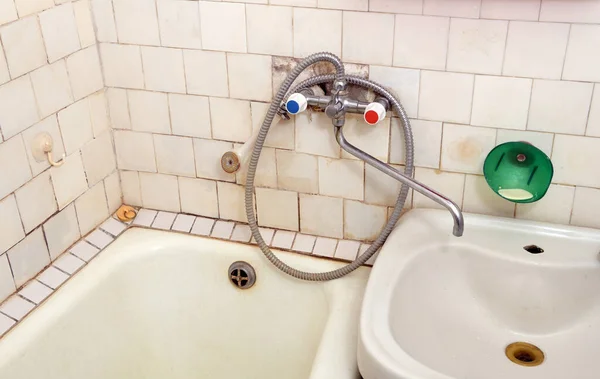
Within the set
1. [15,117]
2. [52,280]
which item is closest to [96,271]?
[52,280]

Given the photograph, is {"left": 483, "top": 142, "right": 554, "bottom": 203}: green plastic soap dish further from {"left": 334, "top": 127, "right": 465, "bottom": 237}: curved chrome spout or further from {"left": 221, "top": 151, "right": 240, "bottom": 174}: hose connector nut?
{"left": 221, "top": 151, "right": 240, "bottom": 174}: hose connector nut

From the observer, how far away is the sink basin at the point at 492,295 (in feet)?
4.04

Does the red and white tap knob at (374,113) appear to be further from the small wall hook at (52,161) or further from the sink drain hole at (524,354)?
the small wall hook at (52,161)

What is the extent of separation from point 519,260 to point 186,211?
0.83 m

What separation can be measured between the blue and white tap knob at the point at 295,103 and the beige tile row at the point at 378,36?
12cm

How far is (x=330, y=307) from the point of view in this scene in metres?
1.42

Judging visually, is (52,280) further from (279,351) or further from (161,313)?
(279,351)

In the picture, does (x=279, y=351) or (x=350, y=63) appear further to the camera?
(x=279, y=351)

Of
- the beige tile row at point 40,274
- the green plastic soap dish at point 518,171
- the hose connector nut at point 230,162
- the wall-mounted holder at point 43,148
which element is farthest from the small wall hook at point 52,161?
the green plastic soap dish at point 518,171

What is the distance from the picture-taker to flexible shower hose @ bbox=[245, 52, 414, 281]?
129 cm

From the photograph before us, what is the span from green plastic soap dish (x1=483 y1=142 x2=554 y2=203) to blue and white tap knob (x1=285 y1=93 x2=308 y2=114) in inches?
15.3

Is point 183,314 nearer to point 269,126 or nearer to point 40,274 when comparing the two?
point 40,274

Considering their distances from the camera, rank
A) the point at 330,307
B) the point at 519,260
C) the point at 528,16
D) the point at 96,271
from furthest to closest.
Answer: the point at 96,271, the point at 330,307, the point at 519,260, the point at 528,16

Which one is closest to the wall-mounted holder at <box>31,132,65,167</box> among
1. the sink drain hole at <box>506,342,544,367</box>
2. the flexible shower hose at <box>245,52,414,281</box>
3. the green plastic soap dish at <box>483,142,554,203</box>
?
the flexible shower hose at <box>245,52,414,281</box>
